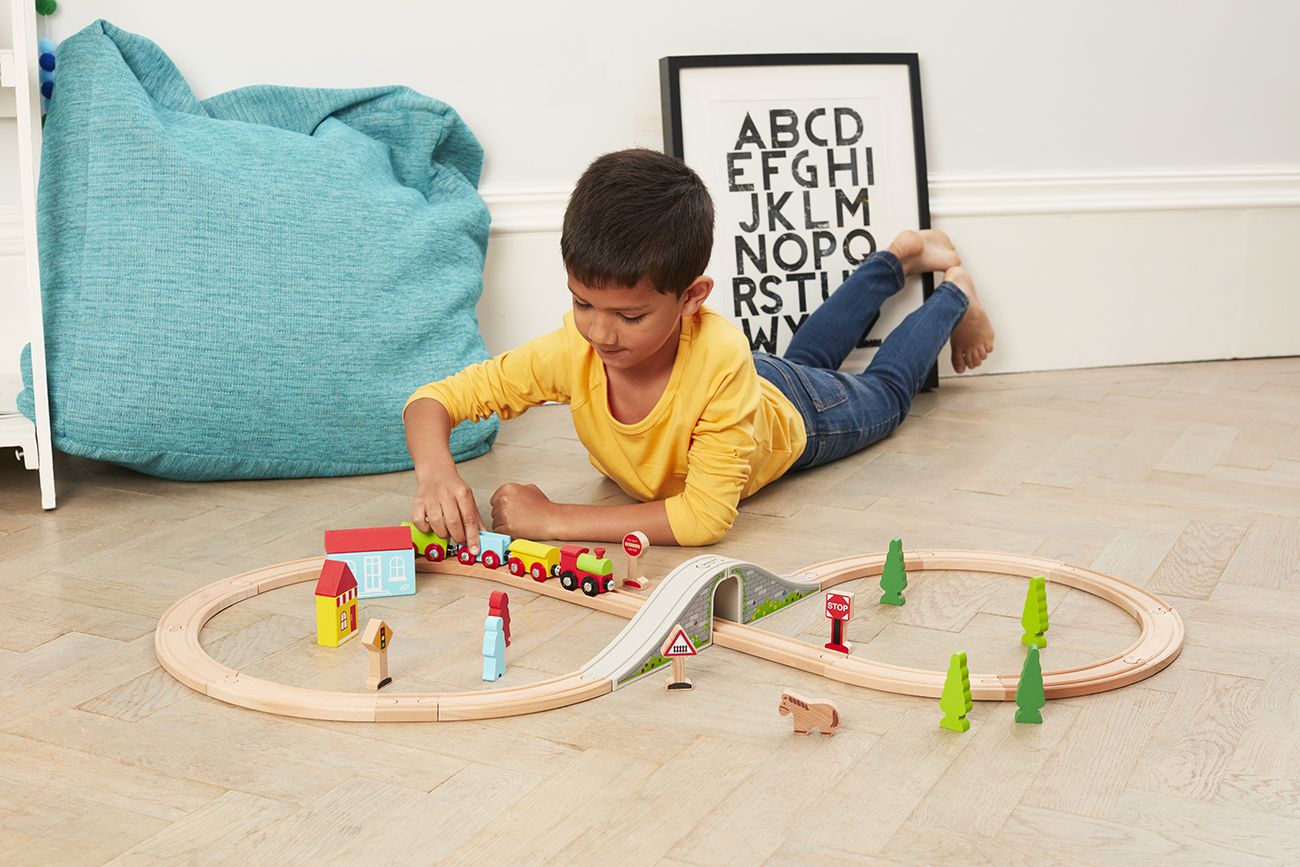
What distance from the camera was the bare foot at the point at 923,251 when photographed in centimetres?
216

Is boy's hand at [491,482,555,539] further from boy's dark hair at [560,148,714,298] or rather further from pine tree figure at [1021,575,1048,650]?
pine tree figure at [1021,575,1048,650]

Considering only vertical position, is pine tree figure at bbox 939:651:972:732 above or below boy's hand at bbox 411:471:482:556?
below

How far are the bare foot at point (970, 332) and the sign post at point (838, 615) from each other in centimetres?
119

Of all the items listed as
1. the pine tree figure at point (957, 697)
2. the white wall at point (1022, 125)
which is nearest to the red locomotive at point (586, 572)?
the pine tree figure at point (957, 697)

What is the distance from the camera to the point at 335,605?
1103 mm

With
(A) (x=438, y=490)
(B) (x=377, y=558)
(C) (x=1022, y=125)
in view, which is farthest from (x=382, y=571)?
(C) (x=1022, y=125)

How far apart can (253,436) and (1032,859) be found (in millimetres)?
1156

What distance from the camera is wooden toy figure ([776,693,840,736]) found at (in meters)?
0.93

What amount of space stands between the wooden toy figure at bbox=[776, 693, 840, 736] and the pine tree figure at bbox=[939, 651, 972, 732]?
84 mm

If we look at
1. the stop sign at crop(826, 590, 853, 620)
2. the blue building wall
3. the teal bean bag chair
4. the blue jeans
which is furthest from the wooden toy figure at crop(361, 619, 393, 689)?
the blue jeans

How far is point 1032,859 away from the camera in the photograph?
780mm

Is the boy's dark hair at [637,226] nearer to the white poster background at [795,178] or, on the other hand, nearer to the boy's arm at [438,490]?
the boy's arm at [438,490]

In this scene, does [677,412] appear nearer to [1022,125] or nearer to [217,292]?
[217,292]

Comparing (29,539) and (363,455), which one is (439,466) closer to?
(363,455)
